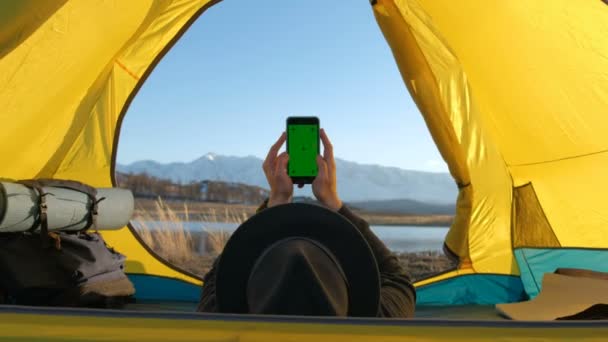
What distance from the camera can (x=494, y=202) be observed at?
300cm

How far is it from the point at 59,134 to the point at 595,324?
2.64m

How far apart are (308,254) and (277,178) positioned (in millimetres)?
660

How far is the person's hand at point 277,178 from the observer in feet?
4.47

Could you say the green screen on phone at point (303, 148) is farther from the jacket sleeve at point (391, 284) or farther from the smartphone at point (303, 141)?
the jacket sleeve at point (391, 284)

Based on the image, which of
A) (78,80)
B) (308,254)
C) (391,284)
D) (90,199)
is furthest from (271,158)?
(78,80)

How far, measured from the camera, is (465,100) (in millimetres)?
2982

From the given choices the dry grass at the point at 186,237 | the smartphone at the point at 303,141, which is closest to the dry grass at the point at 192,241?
the dry grass at the point at 186,237

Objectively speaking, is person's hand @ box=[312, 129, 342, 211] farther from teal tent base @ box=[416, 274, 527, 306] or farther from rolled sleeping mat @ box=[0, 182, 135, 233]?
teal tent base @ box=[416, 274, 527, 306]

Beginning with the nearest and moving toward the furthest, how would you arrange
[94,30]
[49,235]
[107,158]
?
1. [49,235]
2. [94,30]
3. [107,158]

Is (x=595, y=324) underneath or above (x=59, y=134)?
underneath

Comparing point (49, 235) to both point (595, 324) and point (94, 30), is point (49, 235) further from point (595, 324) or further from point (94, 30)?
point (595, 324)

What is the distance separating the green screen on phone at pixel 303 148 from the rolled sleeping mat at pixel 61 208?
1.06 meters

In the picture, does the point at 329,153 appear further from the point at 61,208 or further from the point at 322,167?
the point at 61,208

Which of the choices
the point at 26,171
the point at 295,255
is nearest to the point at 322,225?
the point at 295,255
